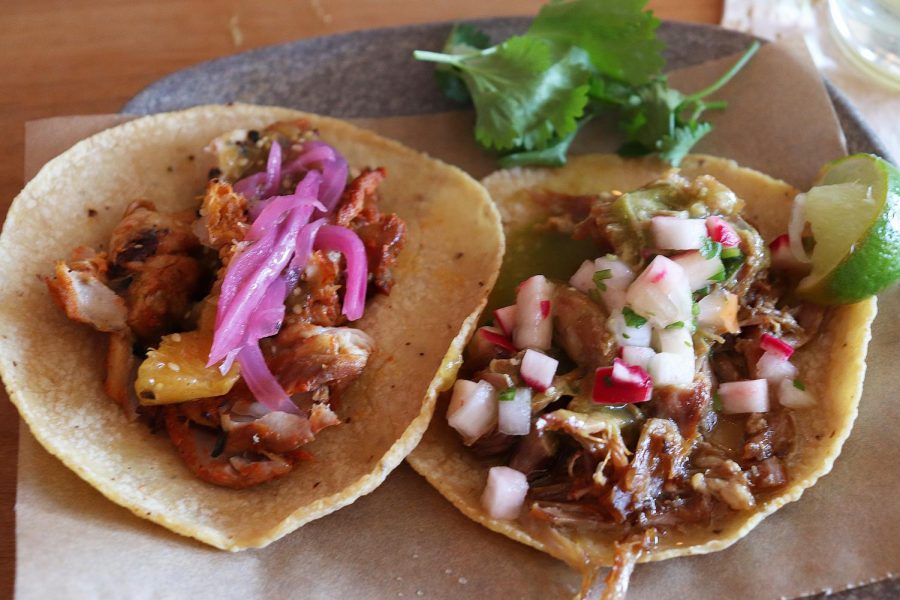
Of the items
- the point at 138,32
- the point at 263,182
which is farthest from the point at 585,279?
the point at 138,32

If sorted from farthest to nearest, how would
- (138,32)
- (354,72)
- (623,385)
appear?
(138,32) < (354,72) < (623,385)

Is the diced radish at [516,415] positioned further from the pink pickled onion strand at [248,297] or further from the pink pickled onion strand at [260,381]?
the pink pickled onion strand at [248,297]

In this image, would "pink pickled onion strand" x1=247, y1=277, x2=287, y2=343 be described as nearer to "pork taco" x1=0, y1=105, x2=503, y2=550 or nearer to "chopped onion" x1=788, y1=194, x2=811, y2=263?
"pork taco" x1=0, y1=105, x2=503, y2=550

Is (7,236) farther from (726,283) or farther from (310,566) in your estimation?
(726,283)

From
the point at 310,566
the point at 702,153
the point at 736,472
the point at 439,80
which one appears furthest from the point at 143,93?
the point at 736,472

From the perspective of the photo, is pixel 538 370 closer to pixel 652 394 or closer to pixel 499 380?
pixel 499 380

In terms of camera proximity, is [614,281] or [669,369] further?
[614,281]
